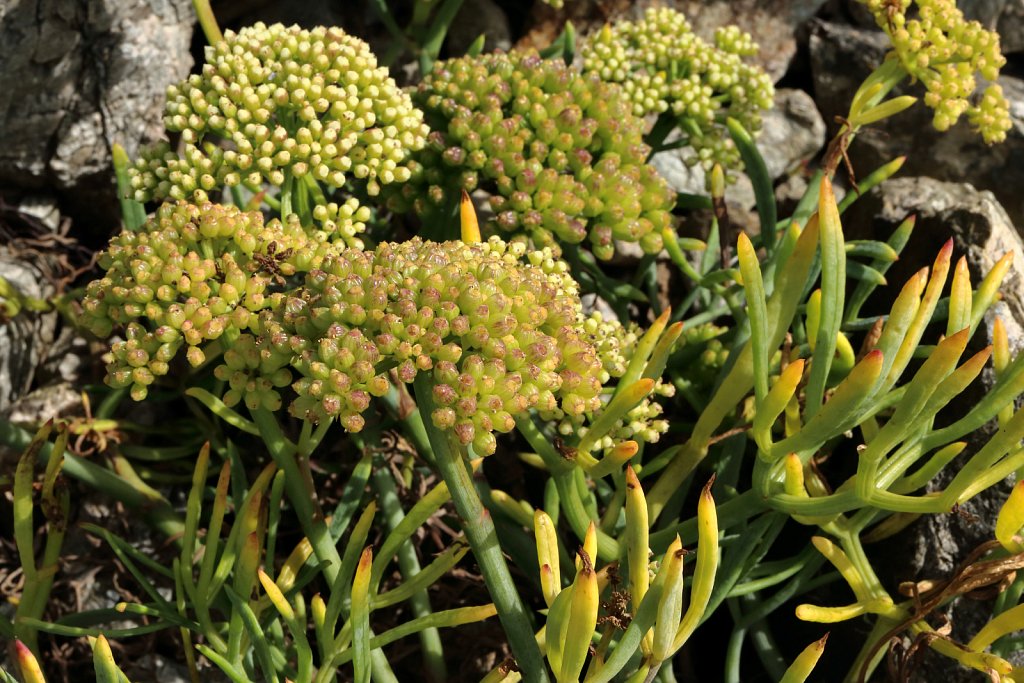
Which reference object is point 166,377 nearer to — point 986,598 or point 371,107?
point 371,107

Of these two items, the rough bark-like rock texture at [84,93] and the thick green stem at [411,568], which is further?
the rough bark-like rock texture at [84,93]

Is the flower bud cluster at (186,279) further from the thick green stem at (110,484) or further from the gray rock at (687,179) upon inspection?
the gray rock at (687,179)

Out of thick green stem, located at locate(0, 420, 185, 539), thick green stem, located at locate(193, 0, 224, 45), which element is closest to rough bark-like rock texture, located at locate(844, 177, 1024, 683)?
thick green stem, located at locate(0, 420, 185, 539)

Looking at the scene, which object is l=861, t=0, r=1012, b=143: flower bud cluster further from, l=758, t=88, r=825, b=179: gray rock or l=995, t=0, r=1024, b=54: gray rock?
l=995, t=0, r=1024, b=54: gray rock

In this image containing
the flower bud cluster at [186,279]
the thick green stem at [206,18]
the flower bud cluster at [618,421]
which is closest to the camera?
the flower bud cluster at [186,279]

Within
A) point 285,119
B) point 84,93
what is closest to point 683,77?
point 285,119

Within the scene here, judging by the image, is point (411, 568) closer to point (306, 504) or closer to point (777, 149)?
point (306, 504)

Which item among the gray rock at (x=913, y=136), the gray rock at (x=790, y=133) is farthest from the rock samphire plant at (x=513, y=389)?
the gray rock at (x=913, y=136)
